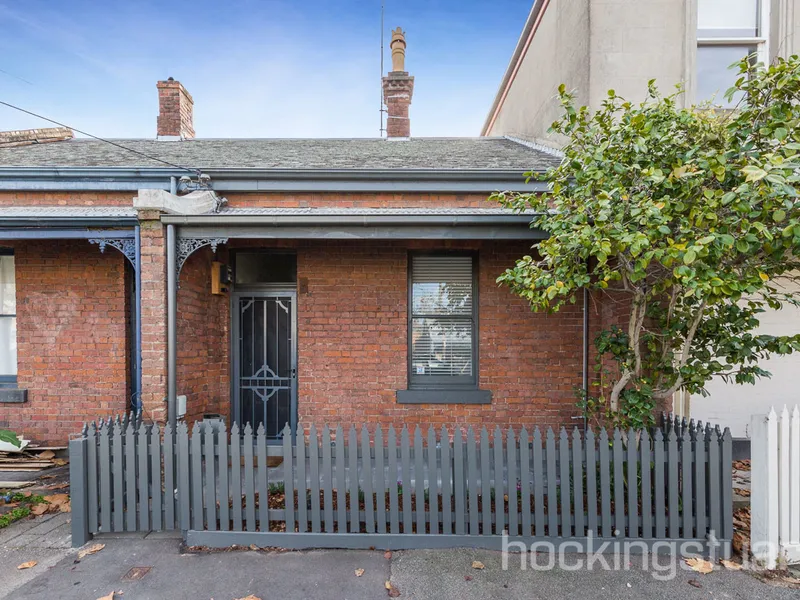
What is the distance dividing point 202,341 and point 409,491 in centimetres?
350

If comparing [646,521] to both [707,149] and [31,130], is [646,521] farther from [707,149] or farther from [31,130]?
[31,130]

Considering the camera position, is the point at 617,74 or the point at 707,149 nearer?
the point at 707,149

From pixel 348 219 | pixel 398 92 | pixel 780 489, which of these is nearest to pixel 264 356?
pixel 348 219

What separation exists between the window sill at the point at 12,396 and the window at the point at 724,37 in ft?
32.6

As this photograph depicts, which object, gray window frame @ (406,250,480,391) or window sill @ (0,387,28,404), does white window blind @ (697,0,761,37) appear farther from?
window sill @ (0,387,28,404)

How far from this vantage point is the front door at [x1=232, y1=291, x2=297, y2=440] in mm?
6129

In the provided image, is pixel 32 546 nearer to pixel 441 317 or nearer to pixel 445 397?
pixel 445 397

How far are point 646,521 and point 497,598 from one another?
4.97ft

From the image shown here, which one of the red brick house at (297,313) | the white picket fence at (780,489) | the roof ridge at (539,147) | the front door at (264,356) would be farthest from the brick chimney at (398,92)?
the white picket fence at (780,489)

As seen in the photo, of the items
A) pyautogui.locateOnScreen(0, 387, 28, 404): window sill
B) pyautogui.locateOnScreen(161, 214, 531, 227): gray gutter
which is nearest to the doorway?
pyautogui.locateOnScreen(161, 214, 531, 227): gray gutter

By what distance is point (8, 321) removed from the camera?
6.05 metres

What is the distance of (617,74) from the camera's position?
5824 mm

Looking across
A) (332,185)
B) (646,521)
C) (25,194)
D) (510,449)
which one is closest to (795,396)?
(646,521)

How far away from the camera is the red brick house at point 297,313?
5.51 meters
